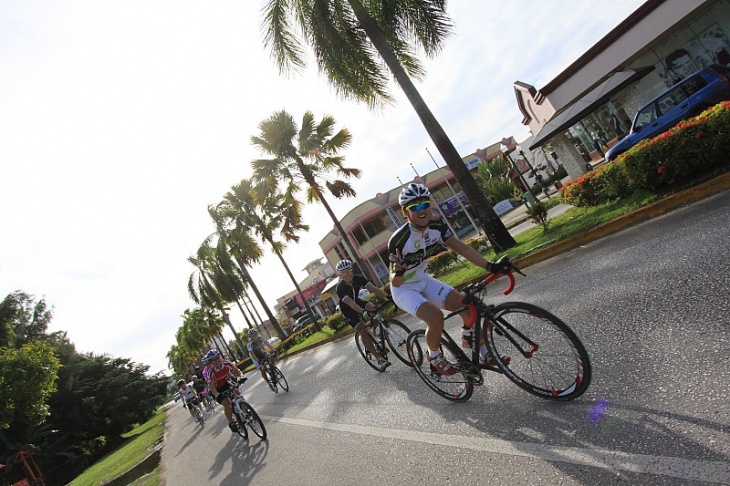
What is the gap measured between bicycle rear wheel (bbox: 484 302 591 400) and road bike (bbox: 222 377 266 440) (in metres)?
5.08

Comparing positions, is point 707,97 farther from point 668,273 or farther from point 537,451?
point 537,451

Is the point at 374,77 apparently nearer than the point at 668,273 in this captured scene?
No

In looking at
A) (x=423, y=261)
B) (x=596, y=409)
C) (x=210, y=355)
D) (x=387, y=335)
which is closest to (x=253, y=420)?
(x=210, y=355)

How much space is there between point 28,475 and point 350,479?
28.0 meters

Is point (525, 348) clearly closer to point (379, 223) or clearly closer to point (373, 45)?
point (373, 45)

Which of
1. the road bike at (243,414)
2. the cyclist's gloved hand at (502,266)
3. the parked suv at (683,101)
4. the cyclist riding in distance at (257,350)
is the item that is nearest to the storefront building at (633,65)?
the parked suv at (683,101)

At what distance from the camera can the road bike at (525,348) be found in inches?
127

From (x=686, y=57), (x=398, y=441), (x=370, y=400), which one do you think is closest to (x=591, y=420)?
(x=398, y=441)

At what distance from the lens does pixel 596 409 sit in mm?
3051

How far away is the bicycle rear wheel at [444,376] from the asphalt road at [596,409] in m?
0.13

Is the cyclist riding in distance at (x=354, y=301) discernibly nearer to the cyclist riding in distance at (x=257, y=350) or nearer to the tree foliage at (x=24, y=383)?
the cyclist riding in distance at (x=257, y=350)

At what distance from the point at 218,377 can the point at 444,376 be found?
5.39m

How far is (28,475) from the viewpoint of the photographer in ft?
71.9

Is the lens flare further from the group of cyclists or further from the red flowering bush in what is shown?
the red flowering bush
